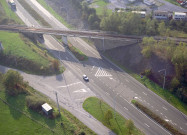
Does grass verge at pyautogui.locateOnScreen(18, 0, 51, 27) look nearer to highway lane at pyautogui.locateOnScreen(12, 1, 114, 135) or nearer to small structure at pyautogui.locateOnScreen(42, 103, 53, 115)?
highway lane at pyautogui.locateOnScreen(12, 1, 114, 135)

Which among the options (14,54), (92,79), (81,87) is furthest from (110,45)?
(14,54)

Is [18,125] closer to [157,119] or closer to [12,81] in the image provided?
[12,81]

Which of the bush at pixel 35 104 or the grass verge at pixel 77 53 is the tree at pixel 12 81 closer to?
the bush at pixel 35 104

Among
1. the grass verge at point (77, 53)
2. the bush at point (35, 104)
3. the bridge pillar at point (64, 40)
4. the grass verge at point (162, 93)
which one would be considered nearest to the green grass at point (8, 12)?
the bridge pillar at point (64, 40)

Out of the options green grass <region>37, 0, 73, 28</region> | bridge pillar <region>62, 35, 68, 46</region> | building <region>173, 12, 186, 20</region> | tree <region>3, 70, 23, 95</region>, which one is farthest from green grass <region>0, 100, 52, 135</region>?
building <region>173, 12, 186, 20</region>

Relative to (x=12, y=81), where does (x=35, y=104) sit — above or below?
below

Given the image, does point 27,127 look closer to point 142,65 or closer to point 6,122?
point 6,122

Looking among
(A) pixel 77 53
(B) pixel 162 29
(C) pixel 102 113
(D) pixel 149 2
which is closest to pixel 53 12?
(A) pixel 77 53
